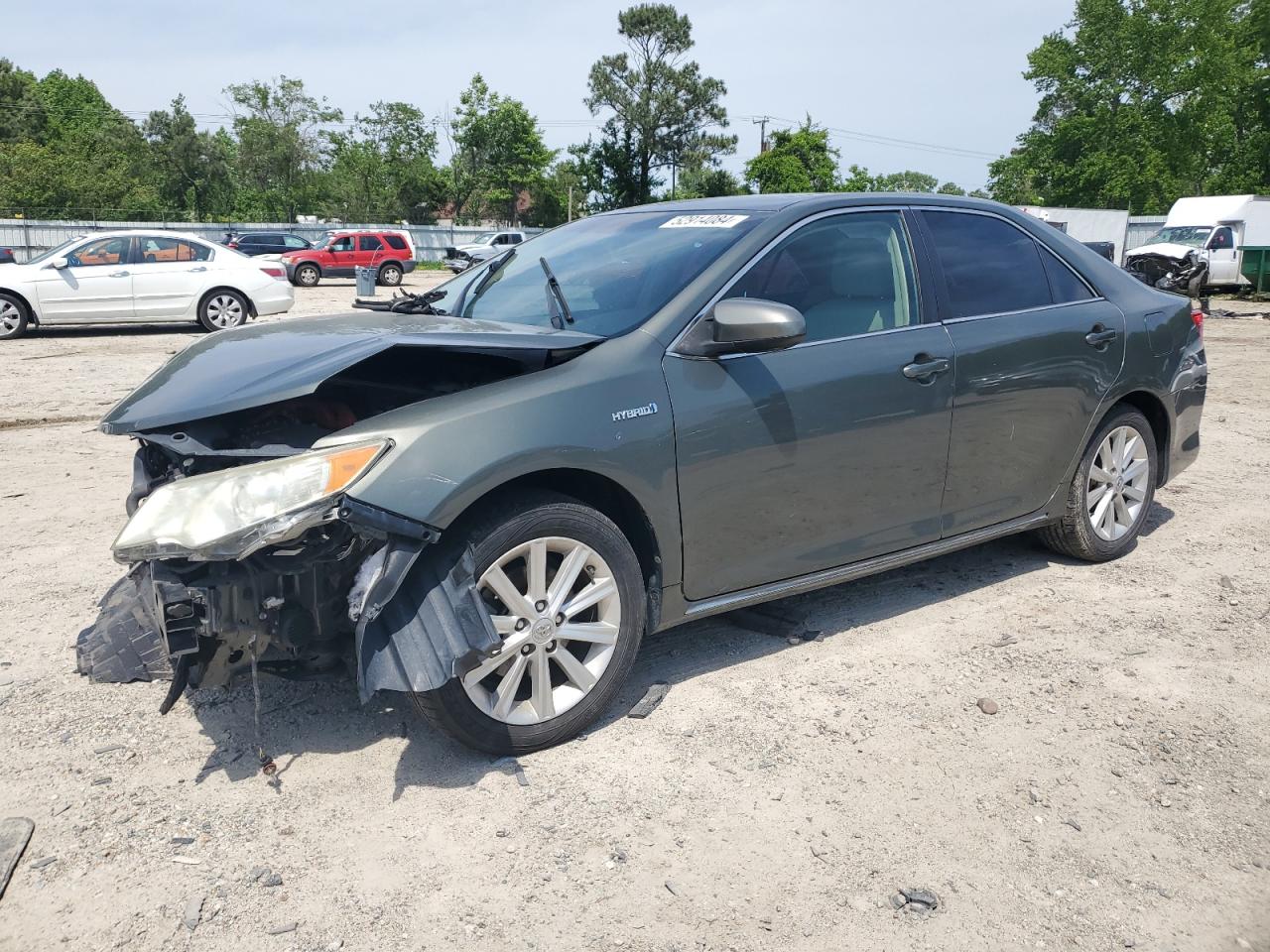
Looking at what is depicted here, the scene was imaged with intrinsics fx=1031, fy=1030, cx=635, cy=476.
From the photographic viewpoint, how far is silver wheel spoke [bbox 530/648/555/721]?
318 centimetres

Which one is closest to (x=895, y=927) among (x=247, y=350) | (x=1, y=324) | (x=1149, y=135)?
(x=247, y=350)

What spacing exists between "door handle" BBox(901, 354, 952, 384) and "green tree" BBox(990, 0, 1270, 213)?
5264cm

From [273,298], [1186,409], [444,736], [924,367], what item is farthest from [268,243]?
[444,736]

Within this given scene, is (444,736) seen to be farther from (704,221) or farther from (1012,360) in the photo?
(1012,360)

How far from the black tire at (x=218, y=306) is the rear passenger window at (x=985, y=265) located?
44.8ft

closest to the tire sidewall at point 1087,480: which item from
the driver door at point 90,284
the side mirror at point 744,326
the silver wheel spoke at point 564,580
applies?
the side mirror at point 744,326

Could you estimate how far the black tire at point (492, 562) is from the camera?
301 centimetres

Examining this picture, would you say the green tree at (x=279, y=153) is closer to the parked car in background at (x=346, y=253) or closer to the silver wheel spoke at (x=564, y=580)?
the parked car in background at (x=346, y=253)

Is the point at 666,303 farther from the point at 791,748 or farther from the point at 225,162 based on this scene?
the point at 225,162

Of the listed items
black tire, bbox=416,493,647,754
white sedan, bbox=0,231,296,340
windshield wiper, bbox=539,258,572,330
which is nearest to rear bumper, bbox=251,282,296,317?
white sedan, bbox=0,231,296,340

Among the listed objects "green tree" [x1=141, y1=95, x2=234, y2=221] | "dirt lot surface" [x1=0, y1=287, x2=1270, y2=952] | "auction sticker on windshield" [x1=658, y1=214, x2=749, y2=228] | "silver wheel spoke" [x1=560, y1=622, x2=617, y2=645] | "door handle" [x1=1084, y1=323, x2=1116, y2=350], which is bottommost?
"dirt lot surface" [x1=0, y1=287, x2=1270, y2=952]

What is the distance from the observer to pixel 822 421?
3.72m

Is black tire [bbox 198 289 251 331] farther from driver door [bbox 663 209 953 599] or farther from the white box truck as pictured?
the white box truck

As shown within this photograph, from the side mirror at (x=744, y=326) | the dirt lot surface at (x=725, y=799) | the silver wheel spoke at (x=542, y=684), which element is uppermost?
the side mirror at (x=744, y=326)
